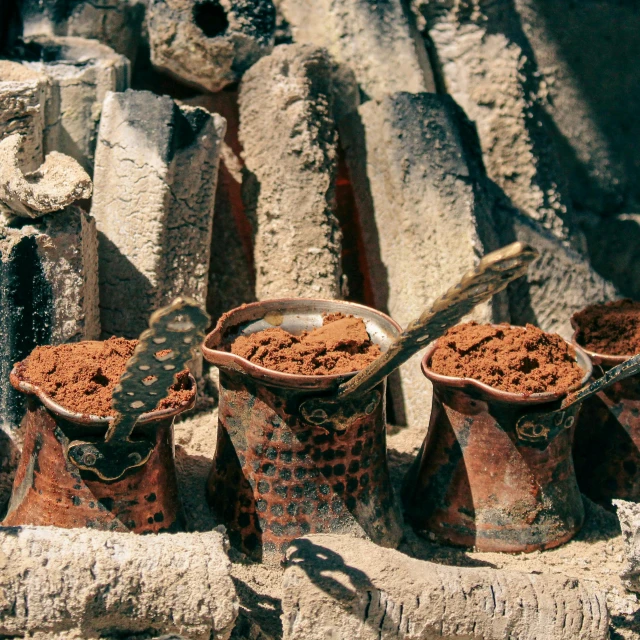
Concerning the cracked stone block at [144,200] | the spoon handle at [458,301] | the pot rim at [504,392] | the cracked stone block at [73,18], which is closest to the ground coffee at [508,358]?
the pot rim at [504,392]

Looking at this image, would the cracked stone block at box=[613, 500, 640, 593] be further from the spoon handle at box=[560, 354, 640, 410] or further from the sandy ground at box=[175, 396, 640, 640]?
the spoon handle at box=[560, 354, 640, 410]

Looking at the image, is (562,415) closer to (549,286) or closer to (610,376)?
(610,376)

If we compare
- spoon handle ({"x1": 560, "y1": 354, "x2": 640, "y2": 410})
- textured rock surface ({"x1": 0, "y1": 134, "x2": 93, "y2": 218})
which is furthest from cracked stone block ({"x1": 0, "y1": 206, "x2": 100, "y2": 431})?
spoon handle ({"x1": 560, "y1": 354, "x2": 640, "y2": 410})

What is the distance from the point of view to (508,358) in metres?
2.52

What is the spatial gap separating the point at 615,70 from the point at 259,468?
3.01 metres

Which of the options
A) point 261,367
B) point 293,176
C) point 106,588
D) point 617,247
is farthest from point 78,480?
point 617,247

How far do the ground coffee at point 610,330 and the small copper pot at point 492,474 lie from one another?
0.18 metres

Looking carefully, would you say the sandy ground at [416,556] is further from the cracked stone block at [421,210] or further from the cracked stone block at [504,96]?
the cracked stone block at [504,96]

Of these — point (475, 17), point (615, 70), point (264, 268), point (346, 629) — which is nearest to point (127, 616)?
point (346, 629)

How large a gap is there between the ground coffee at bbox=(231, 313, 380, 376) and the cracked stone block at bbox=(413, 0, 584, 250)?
1494mm

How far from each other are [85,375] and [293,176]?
1333 mm

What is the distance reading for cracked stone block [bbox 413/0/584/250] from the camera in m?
3.74

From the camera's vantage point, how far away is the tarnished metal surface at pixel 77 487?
219 cm

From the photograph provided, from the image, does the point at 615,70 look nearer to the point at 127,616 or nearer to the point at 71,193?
the point at 71,193
